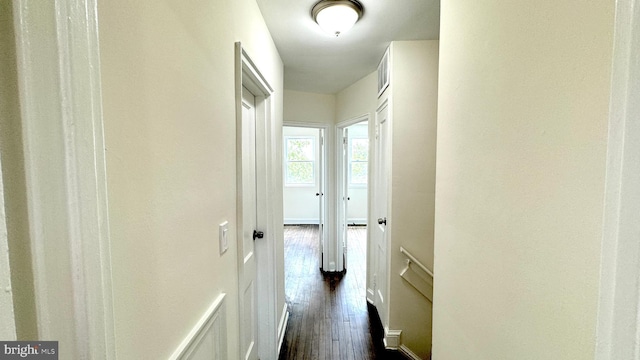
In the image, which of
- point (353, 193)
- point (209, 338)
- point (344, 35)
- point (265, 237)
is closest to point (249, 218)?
point (265, 237)

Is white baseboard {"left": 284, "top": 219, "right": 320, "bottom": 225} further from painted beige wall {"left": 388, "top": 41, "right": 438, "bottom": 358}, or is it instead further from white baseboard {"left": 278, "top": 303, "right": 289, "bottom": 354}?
painted beige wall {"left": 388, "top": 41, "right": 438, "bottom": 358}

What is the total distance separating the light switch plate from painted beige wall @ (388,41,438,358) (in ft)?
4.87

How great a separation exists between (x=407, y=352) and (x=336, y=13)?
8.37 feet

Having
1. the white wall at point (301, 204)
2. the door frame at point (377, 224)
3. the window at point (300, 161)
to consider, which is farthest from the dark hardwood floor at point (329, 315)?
the window at point (300, 161)

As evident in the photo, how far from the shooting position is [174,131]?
77cm

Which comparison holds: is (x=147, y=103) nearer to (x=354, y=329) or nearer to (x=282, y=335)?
(x=282, y=335)

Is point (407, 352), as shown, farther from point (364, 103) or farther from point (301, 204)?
point (301, 204)

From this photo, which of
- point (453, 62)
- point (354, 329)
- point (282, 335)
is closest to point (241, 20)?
point (453, 62)

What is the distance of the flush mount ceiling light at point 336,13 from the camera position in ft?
5.28

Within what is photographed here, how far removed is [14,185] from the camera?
1.09ft

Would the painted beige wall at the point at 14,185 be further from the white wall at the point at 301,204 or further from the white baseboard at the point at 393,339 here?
the white wall at the point at 301,204

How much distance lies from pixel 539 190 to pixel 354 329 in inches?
96.7

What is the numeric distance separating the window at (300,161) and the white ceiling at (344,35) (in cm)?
365

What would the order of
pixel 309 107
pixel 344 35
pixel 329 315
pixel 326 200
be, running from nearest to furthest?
pixel 344 35 → pixel 329 315 → pixel 309 107 → pixel 326 200
